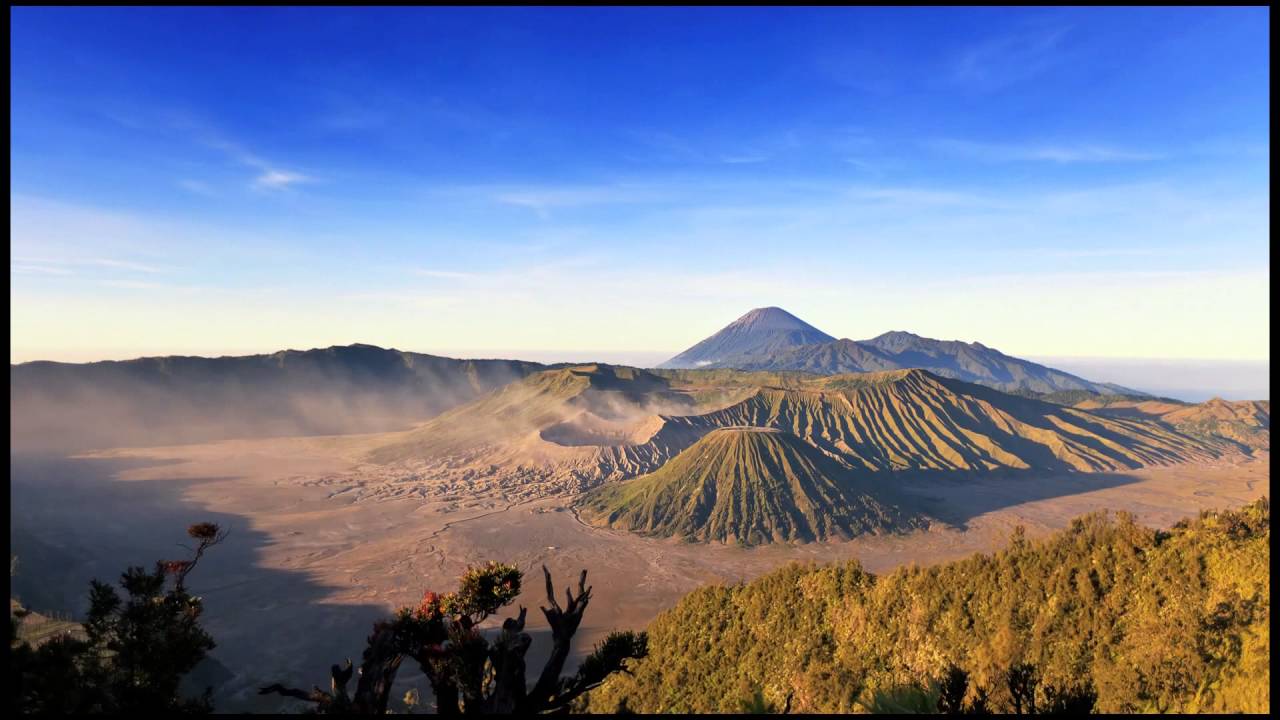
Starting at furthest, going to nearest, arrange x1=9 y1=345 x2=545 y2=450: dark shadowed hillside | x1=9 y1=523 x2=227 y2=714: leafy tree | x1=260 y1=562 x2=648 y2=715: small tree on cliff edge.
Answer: x1=9 y1=345 x2=545 y2=450: dark shadowed hillside
x1=9 y1=523 x2=227 y2=714: leafy tree
x1=260 y1=562 x2=648 y2=715: small tree on cliff edge

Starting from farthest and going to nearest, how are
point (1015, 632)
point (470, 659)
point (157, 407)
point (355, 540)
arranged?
point (157, 407)
point (355, 540)
point (1015, 632)
point (470, 659)

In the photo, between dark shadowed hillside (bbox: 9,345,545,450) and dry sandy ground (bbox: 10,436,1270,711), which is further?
dark shadowed hillside (bbox: 9,345,545,450)

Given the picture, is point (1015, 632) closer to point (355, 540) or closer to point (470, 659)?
point (470, 659)

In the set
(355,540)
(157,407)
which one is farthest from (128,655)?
(157,407)

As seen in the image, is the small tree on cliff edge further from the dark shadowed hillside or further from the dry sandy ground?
the dark shadowed hillside

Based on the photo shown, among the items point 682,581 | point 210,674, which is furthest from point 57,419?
point 682,581

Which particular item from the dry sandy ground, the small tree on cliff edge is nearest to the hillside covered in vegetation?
the small tree on cliff edge

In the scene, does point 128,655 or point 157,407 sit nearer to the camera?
point 128,655
